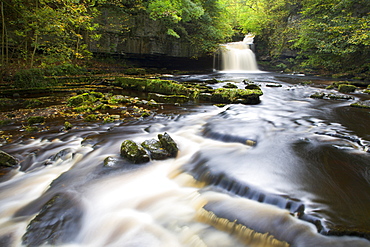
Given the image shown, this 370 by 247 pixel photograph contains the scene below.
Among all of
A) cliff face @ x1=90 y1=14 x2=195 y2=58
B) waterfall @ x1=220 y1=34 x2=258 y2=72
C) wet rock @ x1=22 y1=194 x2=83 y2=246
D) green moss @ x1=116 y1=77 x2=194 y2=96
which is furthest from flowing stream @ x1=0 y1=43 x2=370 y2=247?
waterfall @ x1=220 y1=34 x2=258 y2=72

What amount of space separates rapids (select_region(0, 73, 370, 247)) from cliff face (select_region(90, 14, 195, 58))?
13.4 metres

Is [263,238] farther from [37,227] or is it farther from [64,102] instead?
[64,102]

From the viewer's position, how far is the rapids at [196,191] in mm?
2318

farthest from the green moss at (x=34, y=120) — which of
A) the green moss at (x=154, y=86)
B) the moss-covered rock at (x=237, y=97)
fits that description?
the moss-covered rock at (x=237, y=97)

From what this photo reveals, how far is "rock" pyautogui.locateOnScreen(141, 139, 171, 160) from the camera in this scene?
399 cm

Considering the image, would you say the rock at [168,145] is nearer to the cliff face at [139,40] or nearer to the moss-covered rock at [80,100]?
the moss-covered rock at [80,100]

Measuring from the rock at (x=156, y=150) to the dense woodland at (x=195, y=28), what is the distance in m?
7.13

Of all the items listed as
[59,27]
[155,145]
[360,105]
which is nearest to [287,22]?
[360,105]

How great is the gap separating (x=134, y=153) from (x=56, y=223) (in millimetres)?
1644

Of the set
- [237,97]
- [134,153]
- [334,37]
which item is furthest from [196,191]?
[334,37]

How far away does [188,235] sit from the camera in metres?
2.39

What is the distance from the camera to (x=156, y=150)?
4.10 m

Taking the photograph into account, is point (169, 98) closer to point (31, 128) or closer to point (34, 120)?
point (34, 120)

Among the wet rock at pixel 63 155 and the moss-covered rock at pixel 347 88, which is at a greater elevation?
the moss-covered rock at pixel 347 88
